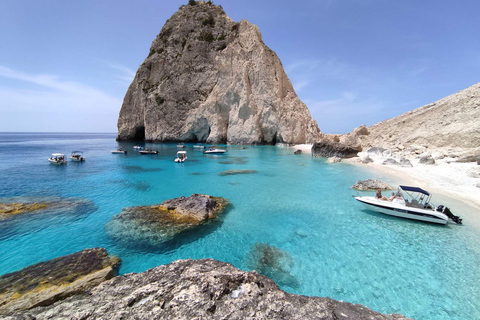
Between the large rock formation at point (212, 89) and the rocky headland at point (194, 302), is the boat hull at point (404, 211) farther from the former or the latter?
the large rock formation at point (212, 89)

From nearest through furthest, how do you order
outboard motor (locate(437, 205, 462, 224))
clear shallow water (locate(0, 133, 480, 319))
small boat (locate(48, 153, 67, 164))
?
clear shallow water (locate(0, 133, 480, 319)) → outboard motor (locate(437, 205, 462, 224)) → small boat (locate(48, 153, 67, 164))

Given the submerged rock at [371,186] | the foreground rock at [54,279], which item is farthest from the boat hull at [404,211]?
the foreground rock at [54,279]

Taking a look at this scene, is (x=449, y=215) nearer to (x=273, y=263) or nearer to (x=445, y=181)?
(x=273, y=263)

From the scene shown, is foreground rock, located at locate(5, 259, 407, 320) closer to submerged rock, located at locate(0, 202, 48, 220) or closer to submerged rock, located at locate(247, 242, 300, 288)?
submerged rock, located at locate(247, 242, 300, 288)

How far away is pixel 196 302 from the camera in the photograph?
14.8 ft

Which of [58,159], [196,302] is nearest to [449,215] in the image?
[196,302]

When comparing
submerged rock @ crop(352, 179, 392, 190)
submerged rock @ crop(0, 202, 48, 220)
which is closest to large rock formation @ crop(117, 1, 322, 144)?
submerged rock @ crop(352, 179, 392, 190)

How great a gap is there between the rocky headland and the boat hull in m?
11.4

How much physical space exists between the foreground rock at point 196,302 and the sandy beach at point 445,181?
1473cm

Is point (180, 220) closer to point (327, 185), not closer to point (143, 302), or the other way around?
point (143, 302)

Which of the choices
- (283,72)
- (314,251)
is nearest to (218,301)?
(314,251)

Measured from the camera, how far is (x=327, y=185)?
22.1 meters

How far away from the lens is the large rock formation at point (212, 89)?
63.1 meters

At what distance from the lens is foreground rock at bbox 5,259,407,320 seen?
4258mm
